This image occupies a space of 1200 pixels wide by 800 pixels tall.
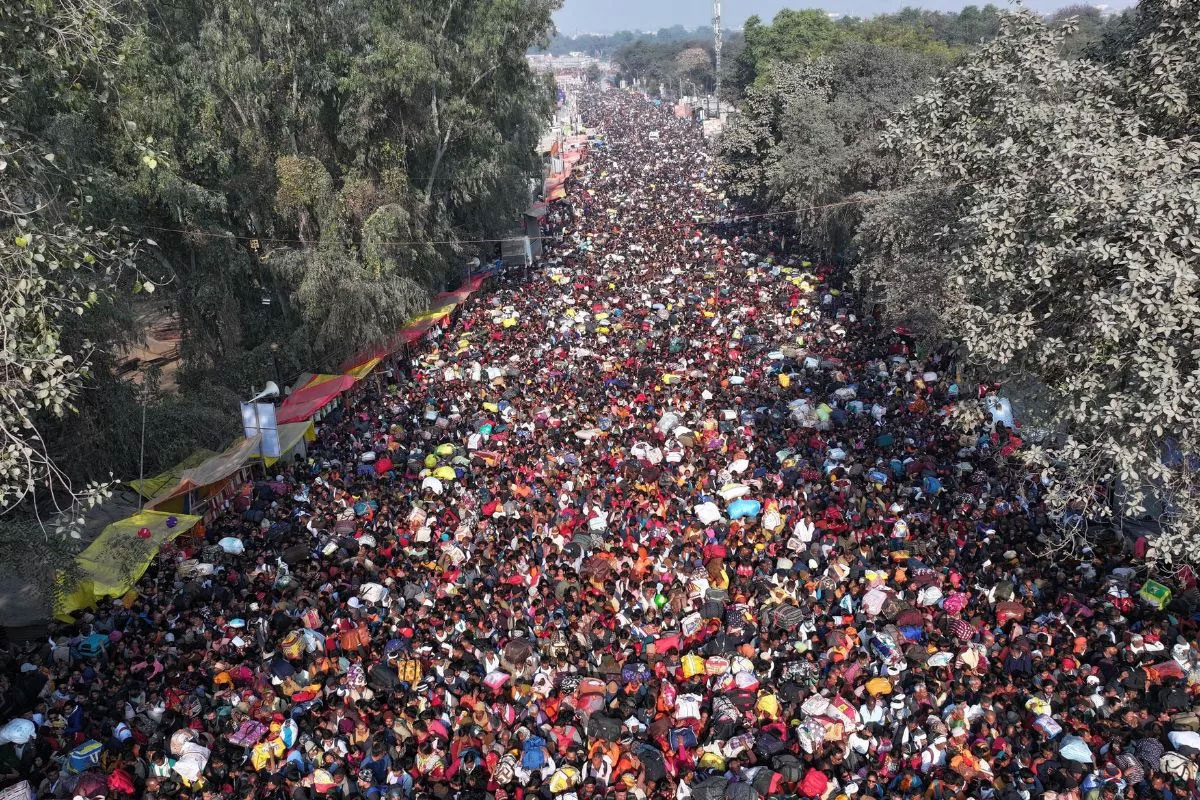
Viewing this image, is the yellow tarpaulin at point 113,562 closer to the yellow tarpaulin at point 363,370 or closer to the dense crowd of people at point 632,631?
the dense crowd of people at point 632,631

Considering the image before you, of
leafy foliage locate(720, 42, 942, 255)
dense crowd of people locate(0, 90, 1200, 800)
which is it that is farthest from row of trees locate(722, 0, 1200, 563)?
leafy foliage locate(720, 42, 942, 255)

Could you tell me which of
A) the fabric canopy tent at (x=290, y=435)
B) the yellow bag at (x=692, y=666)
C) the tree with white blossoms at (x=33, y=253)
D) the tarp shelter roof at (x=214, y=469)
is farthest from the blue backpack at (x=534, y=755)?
the fabric canopy tent at (x=290, y=435)

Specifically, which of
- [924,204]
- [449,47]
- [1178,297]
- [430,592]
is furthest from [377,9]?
[1178,297]

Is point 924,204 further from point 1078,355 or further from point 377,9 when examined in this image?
point 377,9

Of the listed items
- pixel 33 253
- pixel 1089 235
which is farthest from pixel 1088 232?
pixel 33 253

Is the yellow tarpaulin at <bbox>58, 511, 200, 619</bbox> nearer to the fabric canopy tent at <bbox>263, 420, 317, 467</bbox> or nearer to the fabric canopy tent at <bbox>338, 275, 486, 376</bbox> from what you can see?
the fabric canopy tent at <bbox>263, 420, 317, 467</bbox>

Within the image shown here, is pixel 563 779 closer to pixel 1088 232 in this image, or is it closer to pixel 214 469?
pixel 1088 232
